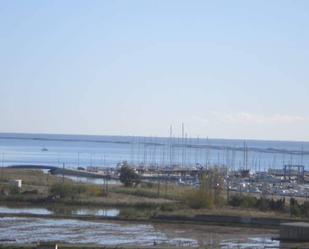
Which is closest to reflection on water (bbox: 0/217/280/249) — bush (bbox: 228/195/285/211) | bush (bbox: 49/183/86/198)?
bush (bbox: 228/195/285/211)

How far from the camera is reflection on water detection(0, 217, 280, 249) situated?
3266cm

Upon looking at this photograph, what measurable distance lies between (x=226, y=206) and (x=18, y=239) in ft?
63.5

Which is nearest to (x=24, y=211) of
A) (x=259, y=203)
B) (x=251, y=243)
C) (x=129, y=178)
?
(x=259, y=203)

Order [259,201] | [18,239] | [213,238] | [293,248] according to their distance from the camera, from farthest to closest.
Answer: [259,201]
[213,238]
[18,239]
[293,248]

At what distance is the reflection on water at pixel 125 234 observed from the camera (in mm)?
32656

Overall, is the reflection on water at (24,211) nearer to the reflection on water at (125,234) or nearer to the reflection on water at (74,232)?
the reflection on water at (125,234)

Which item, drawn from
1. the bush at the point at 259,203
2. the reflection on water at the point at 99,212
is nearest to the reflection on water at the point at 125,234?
the reflection on water at the point at 99,212

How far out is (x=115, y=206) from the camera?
1950 inches

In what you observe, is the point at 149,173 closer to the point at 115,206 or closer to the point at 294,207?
the point at 115,206

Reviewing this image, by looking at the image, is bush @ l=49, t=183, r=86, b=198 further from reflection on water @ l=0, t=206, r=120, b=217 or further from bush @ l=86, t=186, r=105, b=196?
reflection on water @ l=0, t=206, r=120, b=217

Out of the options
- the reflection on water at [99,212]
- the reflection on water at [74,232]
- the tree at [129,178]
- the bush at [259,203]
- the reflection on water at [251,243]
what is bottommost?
the reflection on water at [251,243]

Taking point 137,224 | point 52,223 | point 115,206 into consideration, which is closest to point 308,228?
point 137,224

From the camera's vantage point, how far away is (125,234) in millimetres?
35750

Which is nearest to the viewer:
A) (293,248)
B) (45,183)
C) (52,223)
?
(293,248)
